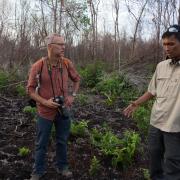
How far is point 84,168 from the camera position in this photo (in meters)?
4.64

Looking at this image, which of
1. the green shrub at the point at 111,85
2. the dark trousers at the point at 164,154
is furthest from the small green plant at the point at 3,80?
the dark trousers at the point at 164,154

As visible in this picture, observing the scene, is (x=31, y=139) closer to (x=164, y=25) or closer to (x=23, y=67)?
(x=23, y=67)

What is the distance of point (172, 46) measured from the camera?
3.34 m

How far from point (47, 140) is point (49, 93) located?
540 mm

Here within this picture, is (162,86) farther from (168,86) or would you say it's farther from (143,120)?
(143,120)

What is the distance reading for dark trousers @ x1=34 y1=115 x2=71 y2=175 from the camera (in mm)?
4074

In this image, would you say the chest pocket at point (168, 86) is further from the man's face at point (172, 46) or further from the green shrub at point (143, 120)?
the green shrub at point (143, 120)

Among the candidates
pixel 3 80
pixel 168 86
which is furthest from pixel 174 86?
pixel 3 80

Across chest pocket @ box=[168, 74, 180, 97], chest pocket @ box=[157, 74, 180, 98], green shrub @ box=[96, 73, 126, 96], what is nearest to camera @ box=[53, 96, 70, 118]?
chest pocket @ box=[157, 74, 180, 98]

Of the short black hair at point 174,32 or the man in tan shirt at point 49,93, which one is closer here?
the short black hair at point 174,32

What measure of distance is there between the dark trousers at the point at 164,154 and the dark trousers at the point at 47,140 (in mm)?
1105

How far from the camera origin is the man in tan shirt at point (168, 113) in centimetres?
332

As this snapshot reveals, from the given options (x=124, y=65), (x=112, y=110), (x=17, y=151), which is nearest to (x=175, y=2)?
(x=124, y=65)

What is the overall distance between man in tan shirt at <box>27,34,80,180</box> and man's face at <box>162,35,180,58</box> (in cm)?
123
